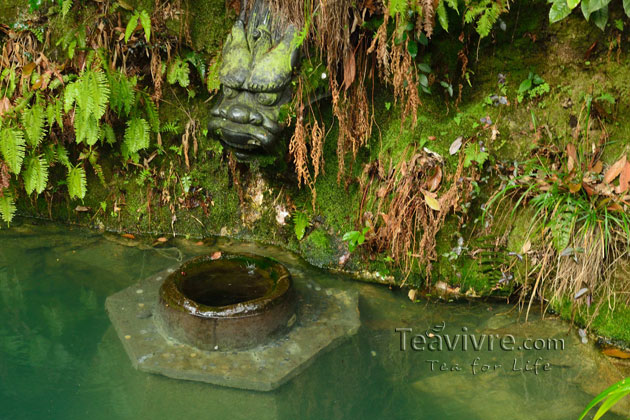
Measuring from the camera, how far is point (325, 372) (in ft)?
14.0

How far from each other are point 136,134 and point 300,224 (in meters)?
1.83

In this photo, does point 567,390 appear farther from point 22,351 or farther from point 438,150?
point 22,351

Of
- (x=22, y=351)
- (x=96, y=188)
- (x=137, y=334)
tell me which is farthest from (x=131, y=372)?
(x=96, y=188)

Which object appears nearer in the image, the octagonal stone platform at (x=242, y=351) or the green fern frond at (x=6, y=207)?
the octagonal stone platform at (x=242, y=351)

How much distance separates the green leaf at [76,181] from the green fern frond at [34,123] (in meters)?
0.44

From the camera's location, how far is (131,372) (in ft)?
13.7

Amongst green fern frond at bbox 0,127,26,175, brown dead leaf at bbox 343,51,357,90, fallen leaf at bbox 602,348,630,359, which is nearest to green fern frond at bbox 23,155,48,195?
green fern frond at bbox 0,127,26,175

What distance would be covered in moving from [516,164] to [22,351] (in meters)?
4.14

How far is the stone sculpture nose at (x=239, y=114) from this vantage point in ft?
15.4

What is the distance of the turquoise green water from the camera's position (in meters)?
3.89

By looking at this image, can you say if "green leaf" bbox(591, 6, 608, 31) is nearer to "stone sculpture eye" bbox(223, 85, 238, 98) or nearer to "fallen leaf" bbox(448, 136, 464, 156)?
"fallen leaf" bbox(448, 136, 464, 156)

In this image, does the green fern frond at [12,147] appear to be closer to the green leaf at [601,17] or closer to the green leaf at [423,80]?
the green leaf at [423,80]

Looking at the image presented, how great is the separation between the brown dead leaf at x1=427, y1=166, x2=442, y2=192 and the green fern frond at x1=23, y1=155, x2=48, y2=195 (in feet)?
11.8

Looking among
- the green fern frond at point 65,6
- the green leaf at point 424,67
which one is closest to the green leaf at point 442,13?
the green leaf at point 424,67
